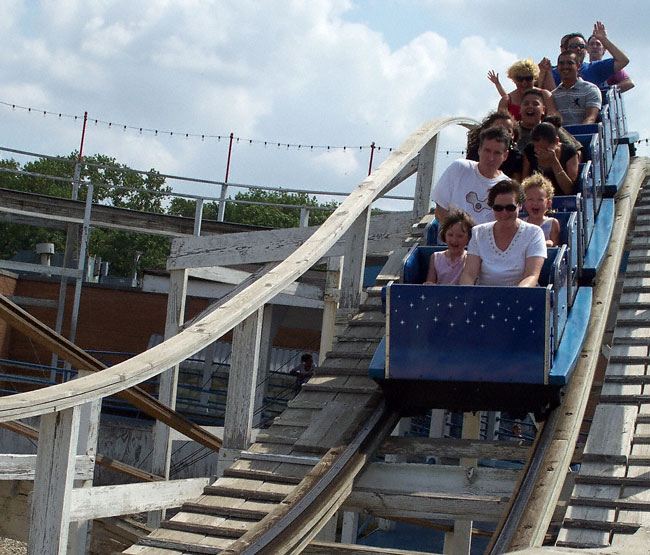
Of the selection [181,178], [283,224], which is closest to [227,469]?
[181,178]

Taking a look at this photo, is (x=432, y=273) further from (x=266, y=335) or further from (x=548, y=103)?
(x=266, y=335)

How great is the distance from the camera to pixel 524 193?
5.61 meters

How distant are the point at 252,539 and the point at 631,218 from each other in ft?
18.0

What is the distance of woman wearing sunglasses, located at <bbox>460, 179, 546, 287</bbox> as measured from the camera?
511 cm

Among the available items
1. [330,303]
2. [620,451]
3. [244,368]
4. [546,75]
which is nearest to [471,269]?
[620,451]

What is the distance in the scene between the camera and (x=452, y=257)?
17.9 feet

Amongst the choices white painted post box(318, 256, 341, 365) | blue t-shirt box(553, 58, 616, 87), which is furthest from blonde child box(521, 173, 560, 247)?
blue t-shirt box(553, 58, 616, 87)

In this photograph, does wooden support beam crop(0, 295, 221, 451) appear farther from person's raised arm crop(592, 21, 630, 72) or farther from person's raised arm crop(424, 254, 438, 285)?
person's raised arm crop(592, 21, 630, 72)

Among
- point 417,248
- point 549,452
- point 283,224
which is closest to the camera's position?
point 549,452

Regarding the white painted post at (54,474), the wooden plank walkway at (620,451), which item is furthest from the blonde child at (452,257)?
the white painted post at (54,474)

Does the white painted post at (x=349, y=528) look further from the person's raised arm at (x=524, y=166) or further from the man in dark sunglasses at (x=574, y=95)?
the man in dark sunglasses at (x=574, y=95)

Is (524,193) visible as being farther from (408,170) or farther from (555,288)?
(408,170)

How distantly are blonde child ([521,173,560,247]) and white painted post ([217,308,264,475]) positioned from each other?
6.33 feet

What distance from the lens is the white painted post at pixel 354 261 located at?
605 centimetres
